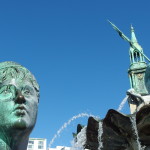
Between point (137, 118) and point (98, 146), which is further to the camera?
point (98, 146)

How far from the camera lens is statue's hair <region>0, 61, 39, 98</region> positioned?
2.32 metres

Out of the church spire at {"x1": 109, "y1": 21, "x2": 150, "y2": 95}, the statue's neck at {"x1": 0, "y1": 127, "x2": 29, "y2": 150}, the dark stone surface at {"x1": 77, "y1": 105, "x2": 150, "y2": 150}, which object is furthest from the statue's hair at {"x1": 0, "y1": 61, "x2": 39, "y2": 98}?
the church spire at {"x1": 109, "y1": 21, "x2": 150, "y2": 95}

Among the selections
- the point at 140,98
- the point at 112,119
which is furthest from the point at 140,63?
the point at 112,119

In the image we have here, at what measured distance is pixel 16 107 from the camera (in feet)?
7.02

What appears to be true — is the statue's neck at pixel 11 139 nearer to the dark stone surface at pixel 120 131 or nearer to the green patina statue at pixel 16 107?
the green patina statue at pixel 16 107

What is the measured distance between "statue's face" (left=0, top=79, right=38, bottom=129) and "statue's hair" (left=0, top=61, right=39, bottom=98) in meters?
0.04

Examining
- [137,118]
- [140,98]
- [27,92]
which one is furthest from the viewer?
[140,98]

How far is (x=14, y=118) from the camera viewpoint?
82.7 inches

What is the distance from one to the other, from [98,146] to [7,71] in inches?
319

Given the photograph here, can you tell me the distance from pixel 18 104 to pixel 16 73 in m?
0.28

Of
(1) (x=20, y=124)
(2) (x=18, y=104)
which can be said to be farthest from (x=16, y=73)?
(1) (x=20, y=124)

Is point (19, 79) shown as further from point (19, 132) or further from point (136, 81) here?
point (136, 81)

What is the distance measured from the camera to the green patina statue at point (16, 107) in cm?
209

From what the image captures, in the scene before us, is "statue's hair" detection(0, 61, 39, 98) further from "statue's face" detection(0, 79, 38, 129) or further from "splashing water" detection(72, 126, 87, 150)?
"splashing water" detection(72, 126, 87, 150)
